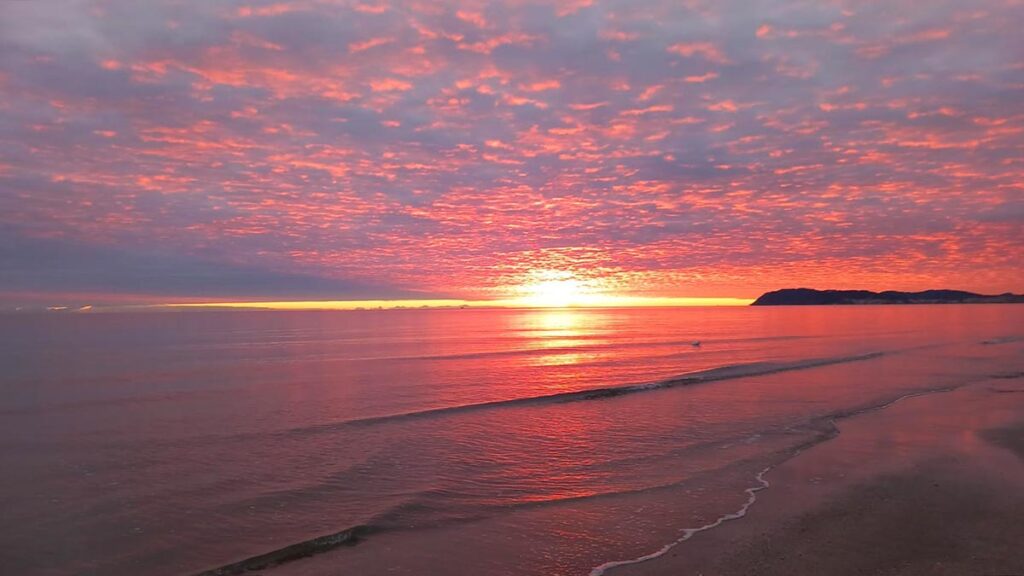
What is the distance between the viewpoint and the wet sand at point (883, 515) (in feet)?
30.4

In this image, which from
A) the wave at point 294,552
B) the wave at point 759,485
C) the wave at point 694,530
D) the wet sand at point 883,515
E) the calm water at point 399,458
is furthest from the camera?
the calm water at point 399,458

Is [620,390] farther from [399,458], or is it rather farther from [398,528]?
[398,528]

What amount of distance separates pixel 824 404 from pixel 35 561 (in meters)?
24.5

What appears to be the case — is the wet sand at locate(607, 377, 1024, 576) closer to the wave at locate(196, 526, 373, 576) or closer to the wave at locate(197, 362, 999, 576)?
the wave at locate(197, 362, 999, 576)

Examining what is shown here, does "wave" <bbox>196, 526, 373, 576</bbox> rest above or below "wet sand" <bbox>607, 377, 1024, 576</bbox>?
below

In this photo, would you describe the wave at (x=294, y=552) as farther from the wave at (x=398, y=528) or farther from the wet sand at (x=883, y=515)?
the wet sand at (x=883, y=515)

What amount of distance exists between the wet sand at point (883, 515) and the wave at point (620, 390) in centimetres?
1146

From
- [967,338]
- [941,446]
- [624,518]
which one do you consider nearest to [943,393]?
[941,446]

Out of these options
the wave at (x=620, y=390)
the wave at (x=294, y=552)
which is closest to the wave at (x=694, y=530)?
the wave at (x=294, y=552)

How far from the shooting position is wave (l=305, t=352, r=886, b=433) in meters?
22.9

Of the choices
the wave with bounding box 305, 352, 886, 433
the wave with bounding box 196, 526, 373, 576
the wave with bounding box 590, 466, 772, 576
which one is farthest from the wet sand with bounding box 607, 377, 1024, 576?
the wave with bounding box 305, 352, 886, 433

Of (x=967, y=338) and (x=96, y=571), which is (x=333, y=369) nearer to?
(x=96, y=571)

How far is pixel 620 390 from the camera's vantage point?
2959 cm

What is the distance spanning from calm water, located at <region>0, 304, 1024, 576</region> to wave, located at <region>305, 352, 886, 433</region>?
0.18 metres
